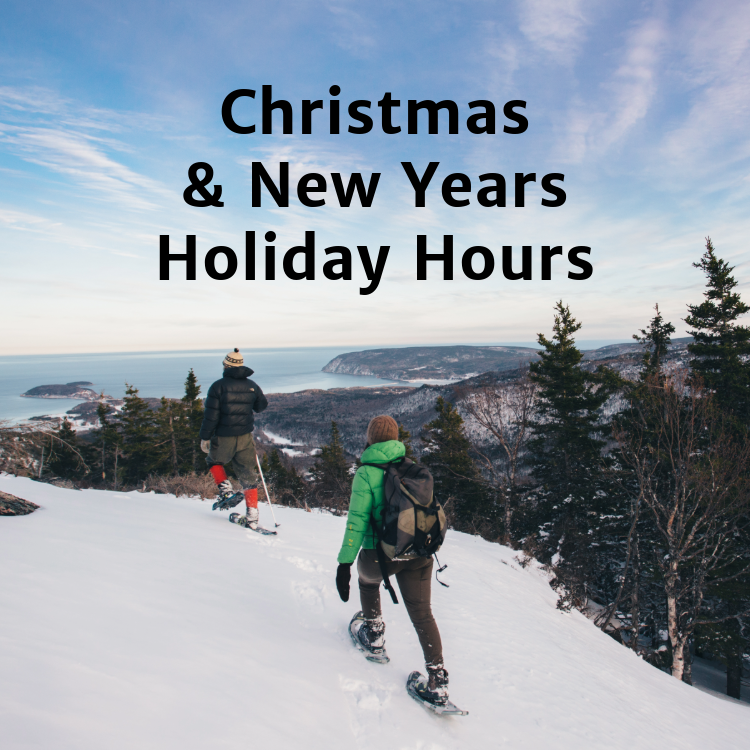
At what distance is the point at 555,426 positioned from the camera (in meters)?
20.2

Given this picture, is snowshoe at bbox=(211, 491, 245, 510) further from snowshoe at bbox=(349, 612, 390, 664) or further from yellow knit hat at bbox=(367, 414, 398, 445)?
yellow knit hat at bbox=(367, 414, 398, 445)

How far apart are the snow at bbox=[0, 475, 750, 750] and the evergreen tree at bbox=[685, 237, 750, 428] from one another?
1360 cm

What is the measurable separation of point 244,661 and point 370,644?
1094 mm

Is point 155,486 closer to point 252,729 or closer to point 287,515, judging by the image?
point 287,515

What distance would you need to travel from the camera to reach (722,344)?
16.2m

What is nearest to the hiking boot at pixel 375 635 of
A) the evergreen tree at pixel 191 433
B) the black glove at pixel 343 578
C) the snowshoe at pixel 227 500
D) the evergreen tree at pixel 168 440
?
the black glove at pixel 343 578

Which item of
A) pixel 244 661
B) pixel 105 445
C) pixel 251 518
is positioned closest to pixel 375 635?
pixel 244 661

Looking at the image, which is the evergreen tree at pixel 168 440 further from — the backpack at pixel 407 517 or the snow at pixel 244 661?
the backpack at pixel 407 517

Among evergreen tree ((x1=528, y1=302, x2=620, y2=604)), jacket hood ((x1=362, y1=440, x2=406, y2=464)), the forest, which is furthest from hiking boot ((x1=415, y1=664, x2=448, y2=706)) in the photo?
evergreen tree ((x1=528, y1=302, x2=620, y2=604))

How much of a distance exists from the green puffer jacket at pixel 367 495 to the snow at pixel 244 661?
3.55 ft

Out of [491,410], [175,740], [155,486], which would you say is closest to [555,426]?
[491,410]

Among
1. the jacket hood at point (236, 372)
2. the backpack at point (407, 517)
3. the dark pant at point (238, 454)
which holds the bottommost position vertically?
the dark pant at point (238, 454)

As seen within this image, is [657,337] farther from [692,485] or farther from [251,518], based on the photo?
[251,518]

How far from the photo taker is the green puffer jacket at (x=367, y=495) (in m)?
3.02
